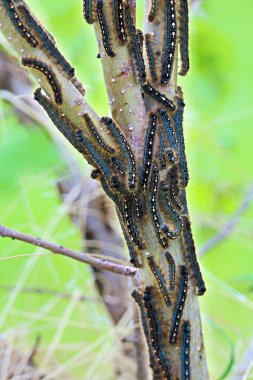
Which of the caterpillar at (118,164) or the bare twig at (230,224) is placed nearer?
the caterpillar at (118,164)

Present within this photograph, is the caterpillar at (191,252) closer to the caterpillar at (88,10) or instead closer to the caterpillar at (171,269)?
the caterpillar at (171,269)

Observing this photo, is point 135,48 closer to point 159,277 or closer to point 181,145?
point 181,145

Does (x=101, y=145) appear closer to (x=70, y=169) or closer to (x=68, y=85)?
(x=68, y=85)

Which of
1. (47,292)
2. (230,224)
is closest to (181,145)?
(47,292)

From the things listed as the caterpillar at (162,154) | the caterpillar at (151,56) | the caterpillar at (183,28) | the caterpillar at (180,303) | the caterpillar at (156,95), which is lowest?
the caterpillar at (180,303)

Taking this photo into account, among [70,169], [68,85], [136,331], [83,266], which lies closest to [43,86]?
[68,85]

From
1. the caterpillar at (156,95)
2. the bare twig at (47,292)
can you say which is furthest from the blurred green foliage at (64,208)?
the caterpillar at (156,95)
